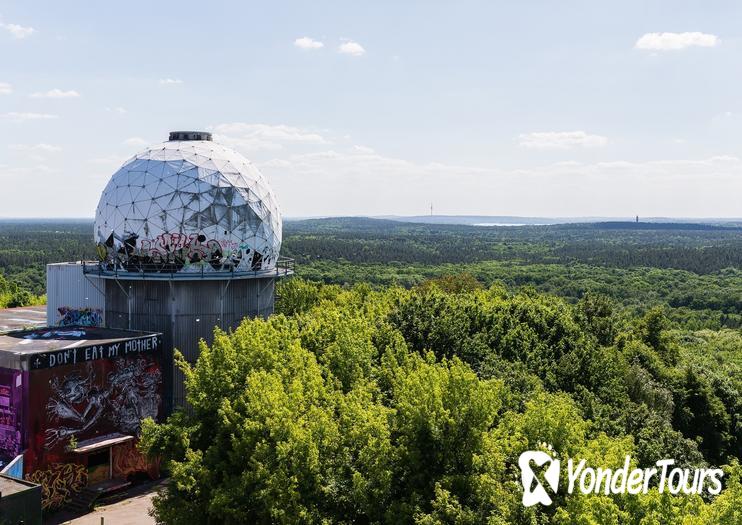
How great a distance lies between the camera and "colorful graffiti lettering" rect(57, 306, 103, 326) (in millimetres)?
43312

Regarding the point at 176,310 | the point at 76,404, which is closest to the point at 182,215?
the point at 176,310

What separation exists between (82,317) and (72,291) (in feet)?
6.41

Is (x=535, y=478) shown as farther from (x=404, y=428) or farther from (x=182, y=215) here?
(x=182, y=215)

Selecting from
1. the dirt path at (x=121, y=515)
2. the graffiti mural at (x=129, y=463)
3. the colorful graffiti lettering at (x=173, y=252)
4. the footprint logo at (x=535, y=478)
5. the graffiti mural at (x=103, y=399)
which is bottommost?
the dirt path at (x=121, y=515)

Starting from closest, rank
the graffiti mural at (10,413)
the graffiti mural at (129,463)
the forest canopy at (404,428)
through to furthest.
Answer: the forest canopy at (404,428)
the graffiti mural at (10,413)
the graffiti mural at (129,463)

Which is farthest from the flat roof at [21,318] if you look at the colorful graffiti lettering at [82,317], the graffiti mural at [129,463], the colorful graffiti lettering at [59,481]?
the colorful graffiti lettering at [59,481]

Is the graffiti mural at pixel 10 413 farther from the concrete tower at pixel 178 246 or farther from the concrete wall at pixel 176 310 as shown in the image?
the concrete tower at pixel 178 246

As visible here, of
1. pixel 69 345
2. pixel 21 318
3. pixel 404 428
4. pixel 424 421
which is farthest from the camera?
Answer: pixel 21 318

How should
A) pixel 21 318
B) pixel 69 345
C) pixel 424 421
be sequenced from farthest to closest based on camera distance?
pixel 21 318
pixel 69 345
pixel 424 421

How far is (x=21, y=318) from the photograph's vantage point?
174 feet

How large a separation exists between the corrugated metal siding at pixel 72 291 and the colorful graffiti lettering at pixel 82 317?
186mm

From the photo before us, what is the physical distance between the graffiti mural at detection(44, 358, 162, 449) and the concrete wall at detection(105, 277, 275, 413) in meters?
2.23

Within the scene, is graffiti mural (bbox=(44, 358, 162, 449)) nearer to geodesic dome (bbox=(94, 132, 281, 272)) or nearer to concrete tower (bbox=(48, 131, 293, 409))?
concrete tower (bbox=(48, 131, 293, 409))

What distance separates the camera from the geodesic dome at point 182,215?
4000cm
